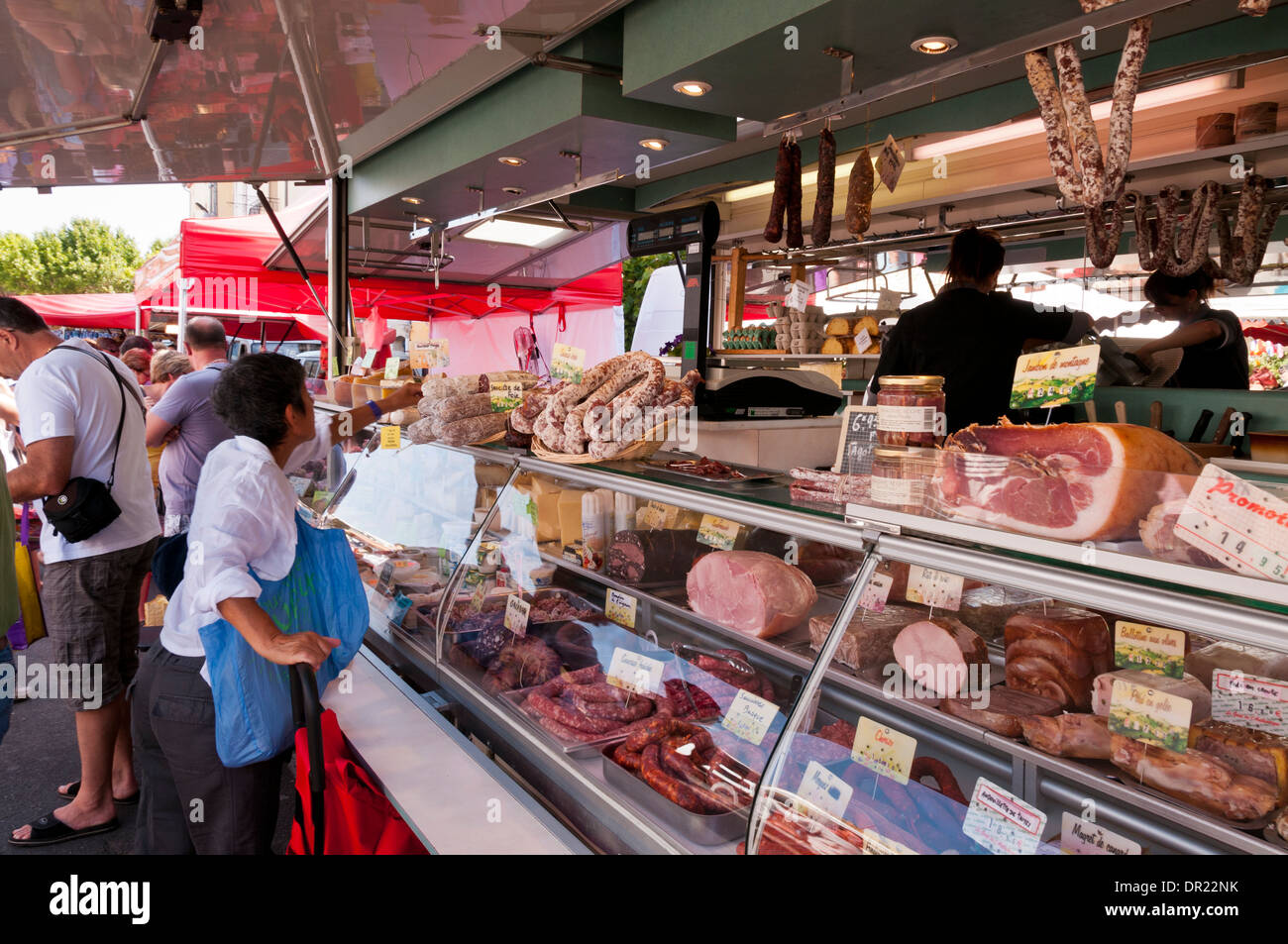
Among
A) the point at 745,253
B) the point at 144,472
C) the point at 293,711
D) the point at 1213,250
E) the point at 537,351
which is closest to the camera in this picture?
the point at 293,711

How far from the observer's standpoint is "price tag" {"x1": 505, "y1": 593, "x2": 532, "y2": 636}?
2831 mm

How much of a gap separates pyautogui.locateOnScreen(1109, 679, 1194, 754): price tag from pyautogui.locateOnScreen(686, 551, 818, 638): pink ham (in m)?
0.81

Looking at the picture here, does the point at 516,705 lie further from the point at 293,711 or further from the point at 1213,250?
the point at 1213,250

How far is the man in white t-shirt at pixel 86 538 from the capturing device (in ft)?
11.1

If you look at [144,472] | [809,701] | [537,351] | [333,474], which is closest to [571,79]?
[333,474]

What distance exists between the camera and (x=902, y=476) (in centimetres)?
163

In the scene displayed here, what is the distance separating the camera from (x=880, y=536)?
1670 millimetres

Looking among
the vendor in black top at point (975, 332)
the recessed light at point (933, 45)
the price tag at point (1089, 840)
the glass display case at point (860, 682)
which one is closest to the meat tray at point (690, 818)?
the glass display case at point (860, 682)

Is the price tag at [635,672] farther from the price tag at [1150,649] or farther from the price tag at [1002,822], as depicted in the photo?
the price tag at [1150,649]

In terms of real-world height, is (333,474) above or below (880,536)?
below

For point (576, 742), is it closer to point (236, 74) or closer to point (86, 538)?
point (86, 538)

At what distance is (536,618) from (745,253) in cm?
557

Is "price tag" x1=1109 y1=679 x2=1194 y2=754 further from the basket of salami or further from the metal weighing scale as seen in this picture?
the metal weighing scale
